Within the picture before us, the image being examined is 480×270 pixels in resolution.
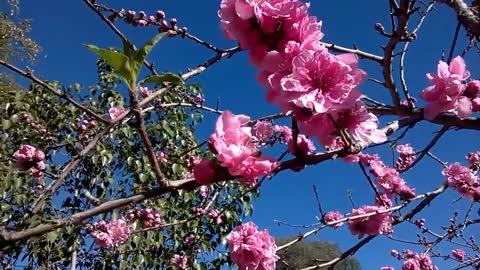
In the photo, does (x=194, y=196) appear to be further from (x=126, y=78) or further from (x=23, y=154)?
(x=126, y=78)

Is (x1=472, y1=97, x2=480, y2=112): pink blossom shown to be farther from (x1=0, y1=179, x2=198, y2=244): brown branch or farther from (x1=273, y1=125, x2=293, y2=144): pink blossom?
(x1=273, y1=125, x2=293, y2=144): pink blossom

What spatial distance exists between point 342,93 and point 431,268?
2722 mm

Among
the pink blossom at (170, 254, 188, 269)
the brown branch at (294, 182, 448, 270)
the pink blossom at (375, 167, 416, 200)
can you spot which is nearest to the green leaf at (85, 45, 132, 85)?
the brown branch at (294, 182, 448, 270)

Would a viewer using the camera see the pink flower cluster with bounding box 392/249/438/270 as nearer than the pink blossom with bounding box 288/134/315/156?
No

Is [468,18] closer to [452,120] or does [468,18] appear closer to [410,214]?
[452,120]

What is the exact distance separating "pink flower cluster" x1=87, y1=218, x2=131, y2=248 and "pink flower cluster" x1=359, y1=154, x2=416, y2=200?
150 centimetres

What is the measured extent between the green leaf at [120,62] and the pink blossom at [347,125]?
0.28 metres

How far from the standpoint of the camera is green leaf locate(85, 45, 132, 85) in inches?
23.9

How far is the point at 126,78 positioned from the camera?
63 centimetres

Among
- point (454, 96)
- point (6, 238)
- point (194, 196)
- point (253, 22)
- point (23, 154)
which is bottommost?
point (6, 238)

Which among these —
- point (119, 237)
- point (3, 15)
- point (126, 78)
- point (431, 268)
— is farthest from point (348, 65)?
point (3, 15)

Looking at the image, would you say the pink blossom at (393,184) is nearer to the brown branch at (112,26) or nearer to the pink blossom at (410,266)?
the pink blossom at (410,266)

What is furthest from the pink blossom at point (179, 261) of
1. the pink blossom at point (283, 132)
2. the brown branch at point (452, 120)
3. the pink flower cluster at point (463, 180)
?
the brown branch at point (452, 120)

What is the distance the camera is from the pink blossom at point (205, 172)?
652 millimetres
